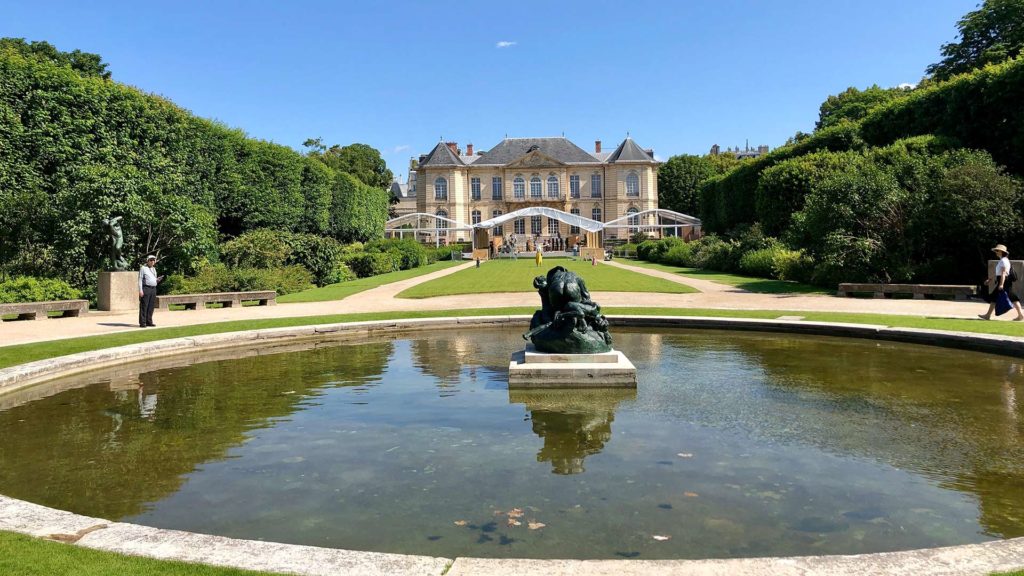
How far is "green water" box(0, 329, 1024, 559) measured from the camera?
368 centimetres

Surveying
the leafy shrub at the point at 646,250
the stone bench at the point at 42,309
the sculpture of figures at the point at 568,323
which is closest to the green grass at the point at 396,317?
the stone bench at the point at 42,309

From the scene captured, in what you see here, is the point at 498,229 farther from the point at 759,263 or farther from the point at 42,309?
the point at 42,309

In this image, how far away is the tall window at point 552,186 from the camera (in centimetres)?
7612

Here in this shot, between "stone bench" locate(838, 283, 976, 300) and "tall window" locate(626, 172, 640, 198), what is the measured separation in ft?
192

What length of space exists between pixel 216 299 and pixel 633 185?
62.8 meters

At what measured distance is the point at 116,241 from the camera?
15.2 meters

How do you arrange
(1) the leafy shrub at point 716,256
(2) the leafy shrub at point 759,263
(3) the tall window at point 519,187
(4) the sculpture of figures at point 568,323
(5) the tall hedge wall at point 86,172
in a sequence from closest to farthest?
(4) the sculpture of figures at point 568,323, (5) the tall hedge wall at point 86,172, (2) the leafy shrub at point 759,263, (1) the leafy shrub at point 716,256, (3) the tall window at point 519,187

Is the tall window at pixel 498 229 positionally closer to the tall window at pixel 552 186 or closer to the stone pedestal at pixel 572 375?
the tall window at pixel 552 186

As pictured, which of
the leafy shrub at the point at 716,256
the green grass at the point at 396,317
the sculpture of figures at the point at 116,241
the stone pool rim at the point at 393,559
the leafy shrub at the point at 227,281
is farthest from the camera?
the leafy shrub at the point at 716,256

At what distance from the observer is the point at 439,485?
4.35 metres

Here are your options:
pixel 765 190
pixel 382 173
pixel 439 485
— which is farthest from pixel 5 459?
pixel 382 173

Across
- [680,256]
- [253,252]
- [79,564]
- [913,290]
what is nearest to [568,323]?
[79,564]

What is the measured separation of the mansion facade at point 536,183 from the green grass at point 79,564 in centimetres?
7046

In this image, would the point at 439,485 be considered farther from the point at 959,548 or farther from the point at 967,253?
the point at 967,253
